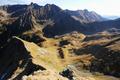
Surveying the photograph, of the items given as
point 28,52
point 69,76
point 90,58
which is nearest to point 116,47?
point 90,58

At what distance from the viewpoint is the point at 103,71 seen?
122 meters

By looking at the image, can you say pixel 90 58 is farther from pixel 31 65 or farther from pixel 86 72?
pixel 31 65

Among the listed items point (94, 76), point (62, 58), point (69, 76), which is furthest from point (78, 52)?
point (69, 76)

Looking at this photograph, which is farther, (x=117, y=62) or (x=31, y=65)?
(x=117, y=62)

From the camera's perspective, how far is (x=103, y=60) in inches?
5335

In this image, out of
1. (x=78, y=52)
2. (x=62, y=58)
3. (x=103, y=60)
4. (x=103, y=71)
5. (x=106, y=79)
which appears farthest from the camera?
(x=78, y=52)

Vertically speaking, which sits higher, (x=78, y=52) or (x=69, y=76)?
(x=69, y=76)

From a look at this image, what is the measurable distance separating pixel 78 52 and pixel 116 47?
3716 cm

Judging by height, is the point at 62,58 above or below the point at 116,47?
below

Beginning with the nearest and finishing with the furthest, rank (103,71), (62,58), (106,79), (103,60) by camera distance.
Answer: (106,79), (103,71), (103,60), (62,58)

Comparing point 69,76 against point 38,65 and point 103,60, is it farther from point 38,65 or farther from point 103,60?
point 103,60

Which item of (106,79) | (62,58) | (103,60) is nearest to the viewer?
(106,79)

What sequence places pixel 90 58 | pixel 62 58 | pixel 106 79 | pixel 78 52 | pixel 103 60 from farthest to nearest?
pixel 78 52 → pixel 62 58 → pixel 90 58 → pixel 103 60 → pixel 106 79

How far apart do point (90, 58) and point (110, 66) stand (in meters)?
23.8
